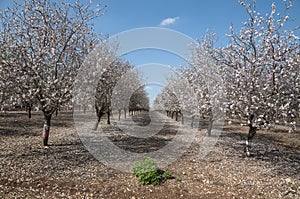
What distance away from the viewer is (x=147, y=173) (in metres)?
8.61

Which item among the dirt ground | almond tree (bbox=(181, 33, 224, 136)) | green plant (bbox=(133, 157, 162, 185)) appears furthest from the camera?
almond tree (bbox=(181, 33, 224, 136))

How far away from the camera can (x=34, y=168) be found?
9133mm

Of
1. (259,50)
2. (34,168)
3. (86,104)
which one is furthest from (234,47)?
(34,168)

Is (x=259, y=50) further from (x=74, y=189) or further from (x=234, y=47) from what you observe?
(x=74, y=189)

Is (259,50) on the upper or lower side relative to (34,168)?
upper

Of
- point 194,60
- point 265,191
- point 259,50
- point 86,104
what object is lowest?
point 265,191

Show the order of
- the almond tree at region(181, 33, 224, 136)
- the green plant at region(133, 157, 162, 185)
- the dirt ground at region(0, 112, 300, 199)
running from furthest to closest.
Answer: the almond tree at region(181, 33, 224, 136) < the green plant at region(133, 157, 162, 185) < the dirt ground at region(0, 112, 300, 199)

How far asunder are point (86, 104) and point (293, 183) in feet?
37.6

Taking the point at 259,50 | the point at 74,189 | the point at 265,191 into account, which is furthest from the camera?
the point at 259,50

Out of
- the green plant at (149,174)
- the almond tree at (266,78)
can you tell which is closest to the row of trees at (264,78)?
the almond tree at (266,78)

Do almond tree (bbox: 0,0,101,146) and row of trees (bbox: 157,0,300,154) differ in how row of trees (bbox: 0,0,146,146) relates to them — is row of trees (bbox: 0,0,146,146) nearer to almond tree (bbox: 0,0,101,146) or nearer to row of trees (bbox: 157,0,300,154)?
almond tree (bbox: 0,0,101,146)

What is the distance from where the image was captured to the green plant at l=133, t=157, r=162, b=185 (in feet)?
27.5

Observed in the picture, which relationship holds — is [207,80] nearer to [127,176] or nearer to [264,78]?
[264,78]

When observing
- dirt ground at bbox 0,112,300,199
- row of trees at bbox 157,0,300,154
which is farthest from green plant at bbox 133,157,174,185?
row of trees at bbox 157,0,300,154
